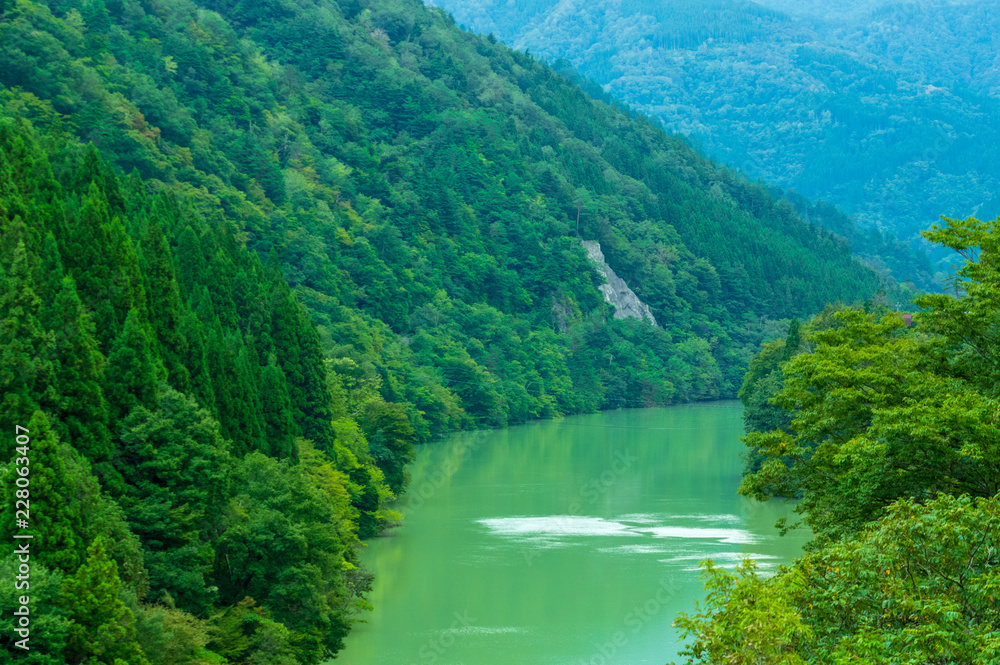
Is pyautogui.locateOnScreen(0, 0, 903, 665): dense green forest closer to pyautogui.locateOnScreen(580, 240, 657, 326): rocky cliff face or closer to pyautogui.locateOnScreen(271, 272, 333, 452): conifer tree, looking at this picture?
pyautogui.locateOnScreen(271, 272, 333, 452): conifer tree

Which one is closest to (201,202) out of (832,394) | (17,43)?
(17,43)

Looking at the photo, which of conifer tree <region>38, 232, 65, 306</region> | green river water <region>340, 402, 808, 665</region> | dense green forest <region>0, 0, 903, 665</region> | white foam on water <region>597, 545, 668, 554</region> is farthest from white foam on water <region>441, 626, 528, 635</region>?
conifer tree <region>38, 232, 65, 306</region>

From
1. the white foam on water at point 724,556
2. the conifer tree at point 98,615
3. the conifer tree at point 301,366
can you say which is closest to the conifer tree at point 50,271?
the conifer tree at point 98,615

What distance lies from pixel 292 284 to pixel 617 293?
49.3 m

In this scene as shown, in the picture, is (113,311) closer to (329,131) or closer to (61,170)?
(61,170)

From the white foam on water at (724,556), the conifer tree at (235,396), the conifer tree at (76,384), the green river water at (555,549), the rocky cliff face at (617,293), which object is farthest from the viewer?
the rocky cliff face at (617,293)

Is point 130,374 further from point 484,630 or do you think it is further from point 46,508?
point 484,630

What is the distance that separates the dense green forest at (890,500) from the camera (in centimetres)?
1627

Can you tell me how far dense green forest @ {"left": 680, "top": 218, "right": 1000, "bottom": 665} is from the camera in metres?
16.3

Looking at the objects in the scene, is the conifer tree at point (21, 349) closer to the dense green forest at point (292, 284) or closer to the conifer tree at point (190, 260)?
the dense green forest at point (292, 284)

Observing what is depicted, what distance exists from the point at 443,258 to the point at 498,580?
73.7 m

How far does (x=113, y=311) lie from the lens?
107ft

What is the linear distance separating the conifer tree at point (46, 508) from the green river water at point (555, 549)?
1378 centimetres

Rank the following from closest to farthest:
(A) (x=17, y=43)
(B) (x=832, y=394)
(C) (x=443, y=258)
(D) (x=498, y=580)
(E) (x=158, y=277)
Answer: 1. (B) (x=832, y=394)
2. (E) (x=158, y=277)
3. (D) (x=498, y=580)
4. (A) (x=17, y=43)
5. (C) (x=443, y=258)
